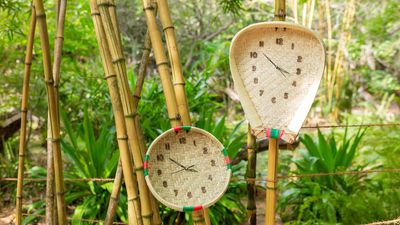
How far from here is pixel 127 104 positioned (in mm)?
1119

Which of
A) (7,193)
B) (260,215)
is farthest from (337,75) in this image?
(7,193)

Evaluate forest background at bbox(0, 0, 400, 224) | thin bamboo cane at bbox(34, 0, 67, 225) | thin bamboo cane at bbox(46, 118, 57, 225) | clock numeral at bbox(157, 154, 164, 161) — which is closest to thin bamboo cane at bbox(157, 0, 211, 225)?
clock numeral at bbox(157, 154, 164, 161)

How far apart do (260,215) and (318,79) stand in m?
1.64

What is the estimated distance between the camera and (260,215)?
256 centimetres

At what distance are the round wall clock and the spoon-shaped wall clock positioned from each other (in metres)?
0.14

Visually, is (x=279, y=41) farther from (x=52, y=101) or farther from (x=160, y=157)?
(x=52, y=101)

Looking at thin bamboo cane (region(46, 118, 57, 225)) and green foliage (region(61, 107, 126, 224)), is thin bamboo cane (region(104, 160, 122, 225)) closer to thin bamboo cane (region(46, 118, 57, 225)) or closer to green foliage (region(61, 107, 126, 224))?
thin bamboo cane (region(46, 118, 57, 225))

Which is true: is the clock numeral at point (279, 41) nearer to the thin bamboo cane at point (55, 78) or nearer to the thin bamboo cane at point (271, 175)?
the thin bamboo cane at point (271, 175)

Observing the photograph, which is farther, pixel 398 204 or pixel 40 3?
pixel 398 204

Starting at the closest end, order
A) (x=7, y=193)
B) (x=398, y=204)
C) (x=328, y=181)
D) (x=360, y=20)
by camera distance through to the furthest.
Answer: (x=398, y=204)
(x=328, y=181)
(x=7, y=193)
(x=360, y=20)

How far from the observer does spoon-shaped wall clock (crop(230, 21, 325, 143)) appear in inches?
43.5

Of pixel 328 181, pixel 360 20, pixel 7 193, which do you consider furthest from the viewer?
pixel 360 20

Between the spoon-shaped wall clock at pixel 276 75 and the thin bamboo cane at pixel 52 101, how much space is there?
59 cm

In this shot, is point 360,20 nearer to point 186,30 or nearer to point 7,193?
point 186,30
